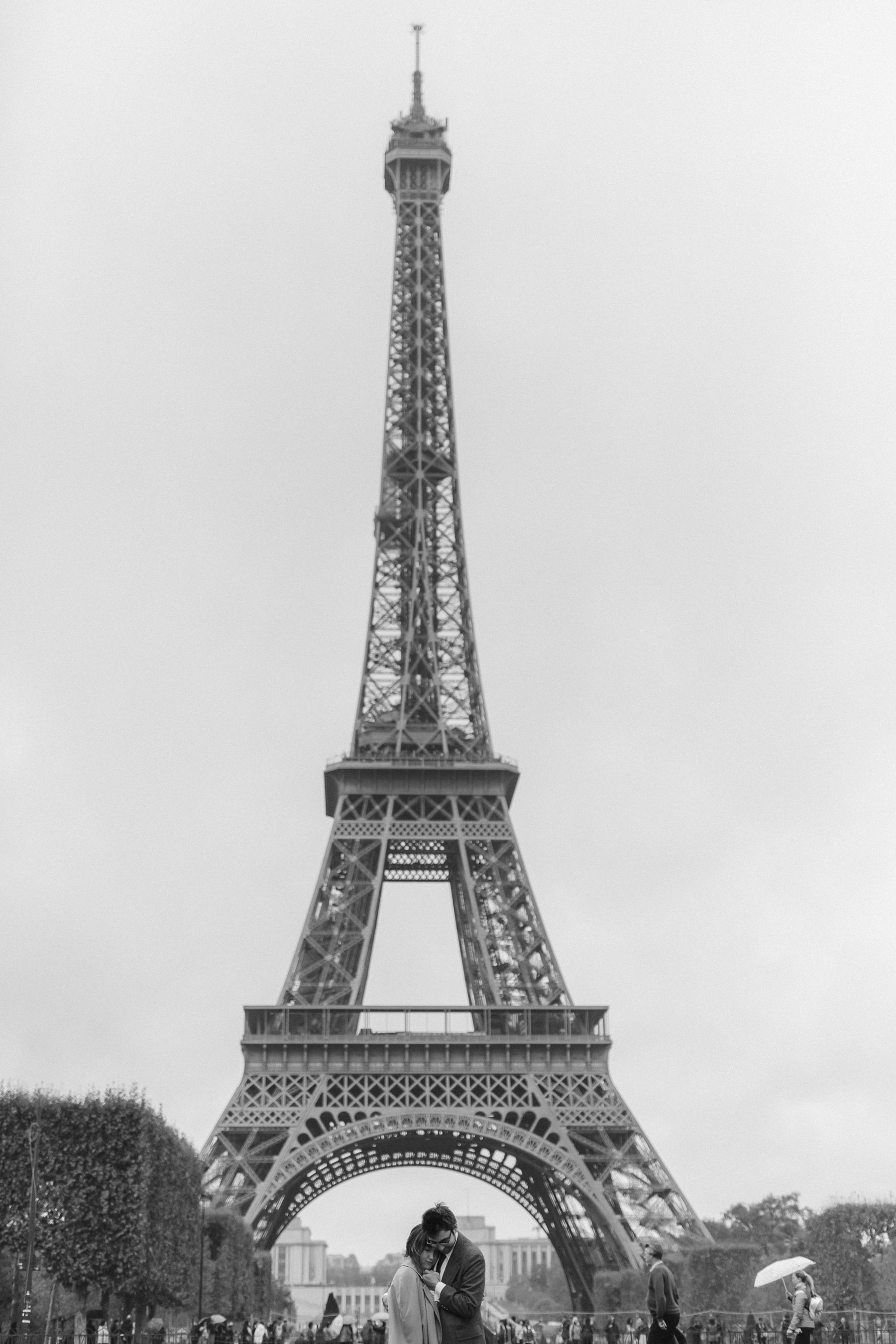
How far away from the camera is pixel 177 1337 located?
1734 inches

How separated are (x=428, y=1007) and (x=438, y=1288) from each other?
48.7 meters

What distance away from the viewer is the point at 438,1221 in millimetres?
9539

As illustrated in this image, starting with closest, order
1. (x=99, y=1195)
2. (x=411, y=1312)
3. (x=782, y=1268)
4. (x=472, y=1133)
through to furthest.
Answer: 1. (x=411, y=1312)
2. (x=782, y=1268)
3. (x=99, y=1195)
4. (x=472, y=1133)

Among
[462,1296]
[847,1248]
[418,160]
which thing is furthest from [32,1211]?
[418,160]

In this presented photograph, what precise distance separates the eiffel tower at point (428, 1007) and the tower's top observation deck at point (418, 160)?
250cm

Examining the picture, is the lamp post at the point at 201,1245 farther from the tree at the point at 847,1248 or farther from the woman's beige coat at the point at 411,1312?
the woman's beige coat at the point at 411,1312

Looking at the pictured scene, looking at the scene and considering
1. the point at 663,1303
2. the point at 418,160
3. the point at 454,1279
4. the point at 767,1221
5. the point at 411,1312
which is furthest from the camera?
the point at 767,1221

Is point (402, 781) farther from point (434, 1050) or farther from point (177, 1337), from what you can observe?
point (177, 1337)

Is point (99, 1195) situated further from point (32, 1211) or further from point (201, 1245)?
point (201, 1245)

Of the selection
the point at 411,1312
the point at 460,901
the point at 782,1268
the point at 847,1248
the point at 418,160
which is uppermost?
the point at 418,160

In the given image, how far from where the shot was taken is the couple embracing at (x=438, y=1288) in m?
9.30

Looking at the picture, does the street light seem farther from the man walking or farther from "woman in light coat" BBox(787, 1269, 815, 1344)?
the man walking

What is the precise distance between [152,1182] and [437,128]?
53150 millimetres

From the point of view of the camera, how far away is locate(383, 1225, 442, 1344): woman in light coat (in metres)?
9.26
